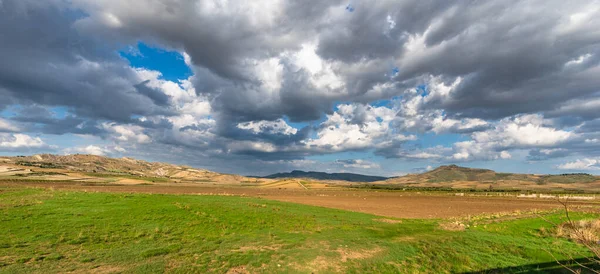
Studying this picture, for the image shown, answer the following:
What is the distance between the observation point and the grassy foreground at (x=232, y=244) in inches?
551

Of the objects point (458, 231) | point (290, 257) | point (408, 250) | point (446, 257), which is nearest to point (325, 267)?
point (290, 257)

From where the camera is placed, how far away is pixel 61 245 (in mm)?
15430

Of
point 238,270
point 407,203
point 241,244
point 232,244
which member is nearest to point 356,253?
point 241,244

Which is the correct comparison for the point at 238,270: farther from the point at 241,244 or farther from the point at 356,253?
the point at 356,253

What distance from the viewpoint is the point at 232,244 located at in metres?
17.6

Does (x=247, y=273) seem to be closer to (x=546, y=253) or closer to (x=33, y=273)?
(x=33, y=273)

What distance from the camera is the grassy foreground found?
1398 centimetres

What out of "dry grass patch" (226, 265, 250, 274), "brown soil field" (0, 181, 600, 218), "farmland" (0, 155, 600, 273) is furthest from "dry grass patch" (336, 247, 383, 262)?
"brown soil field" (0, 181, 600, 218)

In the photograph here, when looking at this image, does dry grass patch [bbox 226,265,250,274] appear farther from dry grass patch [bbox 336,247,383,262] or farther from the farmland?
Result: dry grass patch [bbox 336,247,383,262]

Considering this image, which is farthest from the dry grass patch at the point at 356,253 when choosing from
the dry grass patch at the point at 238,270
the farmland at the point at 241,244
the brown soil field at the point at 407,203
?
the brown soil field at the point at 407,203

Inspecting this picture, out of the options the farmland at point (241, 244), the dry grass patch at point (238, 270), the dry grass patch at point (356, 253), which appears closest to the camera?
the dry grass patch at point (238, 270)

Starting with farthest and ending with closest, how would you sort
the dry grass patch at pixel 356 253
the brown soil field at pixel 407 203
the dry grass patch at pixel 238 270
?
the brown soil field at pixel 407 203 → the dry grass patch at pixel 356 253 → the dry grass patch at pixel 238 270

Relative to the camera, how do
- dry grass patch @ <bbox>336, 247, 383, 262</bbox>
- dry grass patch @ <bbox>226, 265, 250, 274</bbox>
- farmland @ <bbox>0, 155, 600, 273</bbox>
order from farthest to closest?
1. dry grass patch @ <bbox>336, 247, 383, 262</bbox>
2. farmland @ <bbox>0, 155, 600, 273</bbox>
3. dry grass patch @ <bbox>226, 265, 250, 274</bbox>

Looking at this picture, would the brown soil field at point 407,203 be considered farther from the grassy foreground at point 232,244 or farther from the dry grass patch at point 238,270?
the dry grass patch at point 238,270
